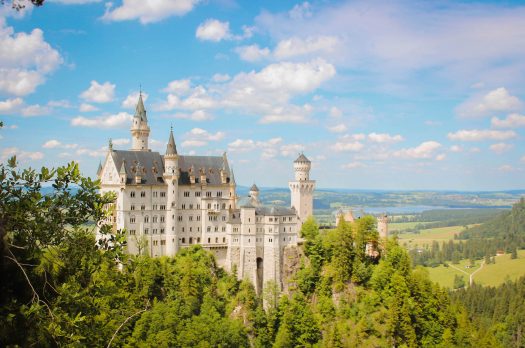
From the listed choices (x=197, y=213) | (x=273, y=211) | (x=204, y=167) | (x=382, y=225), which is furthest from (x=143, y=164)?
(x=382, y=225)

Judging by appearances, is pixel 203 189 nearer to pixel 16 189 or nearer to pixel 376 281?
pixel 376 281

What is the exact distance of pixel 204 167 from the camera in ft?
293

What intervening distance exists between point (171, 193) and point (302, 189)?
66.6ft

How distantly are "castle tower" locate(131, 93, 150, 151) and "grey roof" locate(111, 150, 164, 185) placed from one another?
13.5ft

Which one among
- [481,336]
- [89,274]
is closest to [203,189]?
[481,336]

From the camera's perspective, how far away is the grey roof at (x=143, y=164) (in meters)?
81.2

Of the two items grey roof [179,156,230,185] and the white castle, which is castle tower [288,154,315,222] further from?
grey roof [179,156,230,185]

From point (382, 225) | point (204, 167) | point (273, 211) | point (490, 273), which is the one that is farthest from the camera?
point (490, 273)

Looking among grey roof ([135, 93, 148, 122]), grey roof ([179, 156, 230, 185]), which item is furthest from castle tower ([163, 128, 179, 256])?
grey roof ([135, 93, 148, 122])

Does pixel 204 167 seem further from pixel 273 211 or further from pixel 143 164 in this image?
pixel 273 211

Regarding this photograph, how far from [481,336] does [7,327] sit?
2887 inches

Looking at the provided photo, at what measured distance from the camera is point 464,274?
18450 cm

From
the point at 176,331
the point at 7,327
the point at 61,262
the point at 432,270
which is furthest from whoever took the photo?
the point at 432,270

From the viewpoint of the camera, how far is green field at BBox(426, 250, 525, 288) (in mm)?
169625
